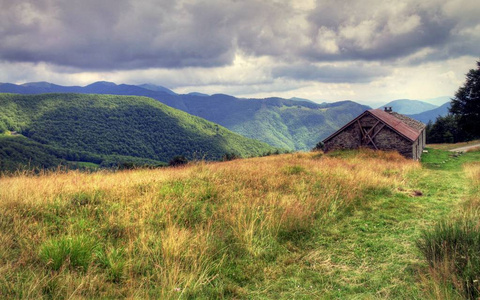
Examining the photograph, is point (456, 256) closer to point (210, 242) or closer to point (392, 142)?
point (210, 242)

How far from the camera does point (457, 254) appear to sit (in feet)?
13.4

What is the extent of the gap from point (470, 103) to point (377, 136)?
1984cm

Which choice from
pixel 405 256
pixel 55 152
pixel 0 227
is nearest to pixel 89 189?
pixel 0 227

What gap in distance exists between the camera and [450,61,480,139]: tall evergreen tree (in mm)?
37781

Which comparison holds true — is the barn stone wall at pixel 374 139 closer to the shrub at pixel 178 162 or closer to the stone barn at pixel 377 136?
the stone barn at pixel 377 136

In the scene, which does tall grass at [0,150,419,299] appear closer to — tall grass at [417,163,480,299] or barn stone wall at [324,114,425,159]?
tall grass at [417,163,480,299]

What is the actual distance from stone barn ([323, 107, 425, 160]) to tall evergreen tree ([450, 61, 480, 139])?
14847 millimetres

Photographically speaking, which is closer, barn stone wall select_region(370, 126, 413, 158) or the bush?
the bush

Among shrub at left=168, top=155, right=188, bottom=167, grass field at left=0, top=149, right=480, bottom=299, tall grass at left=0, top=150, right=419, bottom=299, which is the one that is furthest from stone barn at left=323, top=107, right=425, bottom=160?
tall grass at left=0, top=150, right=419, bottom=299

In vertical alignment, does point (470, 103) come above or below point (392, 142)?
above

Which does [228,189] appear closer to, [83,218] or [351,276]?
[83,218]

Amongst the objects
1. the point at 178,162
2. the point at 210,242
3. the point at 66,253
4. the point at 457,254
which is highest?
the point at 457,254

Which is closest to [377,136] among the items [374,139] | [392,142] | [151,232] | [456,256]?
[374,139]

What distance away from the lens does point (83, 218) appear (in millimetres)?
5555
